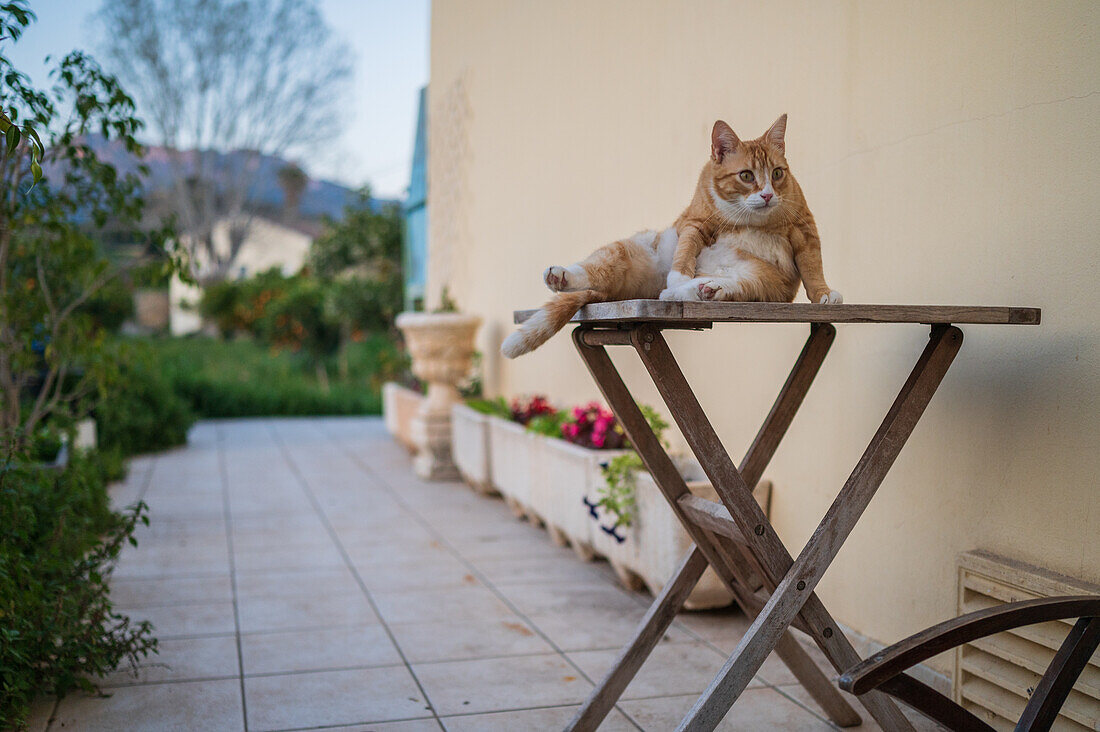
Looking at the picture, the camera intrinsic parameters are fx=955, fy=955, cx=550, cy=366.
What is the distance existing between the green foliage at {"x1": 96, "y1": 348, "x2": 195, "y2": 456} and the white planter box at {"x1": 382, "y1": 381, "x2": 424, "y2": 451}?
68.2 inches

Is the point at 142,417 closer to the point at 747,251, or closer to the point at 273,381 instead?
the point at 273,381

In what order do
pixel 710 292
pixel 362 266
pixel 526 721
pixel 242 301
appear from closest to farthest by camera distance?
pixel 710 292, pixel 526 721, pixel 362 266, pixel 242 301

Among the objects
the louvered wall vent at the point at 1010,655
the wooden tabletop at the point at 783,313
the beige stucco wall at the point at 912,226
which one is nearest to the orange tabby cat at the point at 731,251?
the wooden tabletop at the point at 783,313

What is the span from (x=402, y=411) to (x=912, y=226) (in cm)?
587

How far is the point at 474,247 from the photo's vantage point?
23.6 ft

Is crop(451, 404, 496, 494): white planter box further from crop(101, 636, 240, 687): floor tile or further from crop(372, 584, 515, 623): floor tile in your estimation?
crop(101, 636, 240, 687): floor tile

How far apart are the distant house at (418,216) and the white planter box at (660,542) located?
547cm

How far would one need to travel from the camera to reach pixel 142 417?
763 centimetres

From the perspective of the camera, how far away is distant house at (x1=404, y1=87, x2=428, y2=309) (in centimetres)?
902

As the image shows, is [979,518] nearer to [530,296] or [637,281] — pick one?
[637,281]

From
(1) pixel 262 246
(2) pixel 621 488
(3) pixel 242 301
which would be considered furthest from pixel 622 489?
(1) pixel 262 246

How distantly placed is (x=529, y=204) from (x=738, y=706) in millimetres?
3846

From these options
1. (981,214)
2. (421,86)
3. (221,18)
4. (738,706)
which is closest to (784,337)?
(981,214)

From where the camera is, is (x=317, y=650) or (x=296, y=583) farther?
(x=296, y=583)
